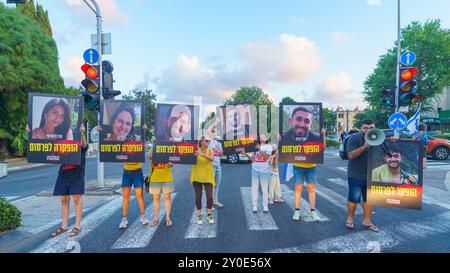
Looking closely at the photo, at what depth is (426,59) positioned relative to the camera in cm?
3234

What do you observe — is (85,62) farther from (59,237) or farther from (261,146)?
(261,146)

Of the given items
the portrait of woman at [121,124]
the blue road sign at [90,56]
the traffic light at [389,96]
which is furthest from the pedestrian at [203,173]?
the traffic light at [389,96]

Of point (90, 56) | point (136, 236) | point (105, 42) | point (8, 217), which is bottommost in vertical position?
point (136, 236)

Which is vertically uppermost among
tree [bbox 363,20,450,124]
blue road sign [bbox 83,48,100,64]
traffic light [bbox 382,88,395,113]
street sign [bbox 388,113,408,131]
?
tree [bbox 363,20,450,124]

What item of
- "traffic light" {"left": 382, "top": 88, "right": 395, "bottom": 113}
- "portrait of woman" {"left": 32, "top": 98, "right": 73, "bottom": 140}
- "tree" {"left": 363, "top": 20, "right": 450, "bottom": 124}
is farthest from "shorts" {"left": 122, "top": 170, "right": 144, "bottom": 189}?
"tree" {"left": 363, "top": 20, "right": 450, "bottom": 124}

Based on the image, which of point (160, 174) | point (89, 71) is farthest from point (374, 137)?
point (89, 71)

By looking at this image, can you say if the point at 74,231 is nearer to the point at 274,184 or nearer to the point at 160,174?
the point at 160,174

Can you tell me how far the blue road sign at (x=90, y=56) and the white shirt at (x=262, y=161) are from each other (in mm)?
5821

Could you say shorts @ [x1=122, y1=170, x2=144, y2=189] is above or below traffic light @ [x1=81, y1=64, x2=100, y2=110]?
below

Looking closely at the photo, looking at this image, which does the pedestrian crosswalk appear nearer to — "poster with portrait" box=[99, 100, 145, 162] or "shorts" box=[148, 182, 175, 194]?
"shorts" box=[148, 182, 175, 194]

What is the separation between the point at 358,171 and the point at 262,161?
1950 mm

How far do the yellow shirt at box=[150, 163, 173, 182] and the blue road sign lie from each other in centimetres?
491

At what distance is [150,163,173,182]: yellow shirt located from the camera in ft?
17.3

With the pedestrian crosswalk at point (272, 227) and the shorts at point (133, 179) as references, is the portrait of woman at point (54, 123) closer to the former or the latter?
the shorts at point (133, 179)
